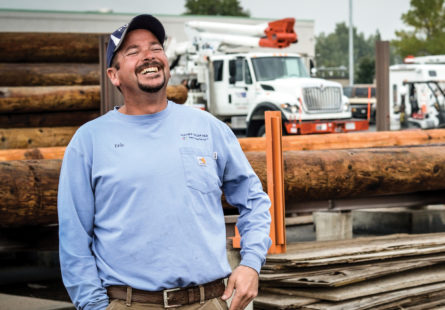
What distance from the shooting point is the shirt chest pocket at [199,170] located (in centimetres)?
242

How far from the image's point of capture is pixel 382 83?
31.7 ft

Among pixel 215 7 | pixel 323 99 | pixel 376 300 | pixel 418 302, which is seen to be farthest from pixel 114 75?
pixel 215 7

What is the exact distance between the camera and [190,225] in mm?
2391

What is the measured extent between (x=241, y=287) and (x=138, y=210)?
0.42 m

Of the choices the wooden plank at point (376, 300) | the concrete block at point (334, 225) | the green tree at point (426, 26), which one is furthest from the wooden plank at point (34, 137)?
the green tree at point (426, 26)

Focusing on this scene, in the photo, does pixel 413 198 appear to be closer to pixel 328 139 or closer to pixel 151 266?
pixel 328 139

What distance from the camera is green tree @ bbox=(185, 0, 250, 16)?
81375 mm

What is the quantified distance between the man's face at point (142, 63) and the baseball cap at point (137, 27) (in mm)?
19

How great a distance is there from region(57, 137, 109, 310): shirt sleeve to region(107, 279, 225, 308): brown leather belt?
5cm

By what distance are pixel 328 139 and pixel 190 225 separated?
589cm

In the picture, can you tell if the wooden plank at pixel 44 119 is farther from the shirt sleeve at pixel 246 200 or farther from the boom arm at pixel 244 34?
the boom arm at pixel 244 34

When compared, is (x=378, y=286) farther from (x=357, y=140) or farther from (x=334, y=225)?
(x=357, y=140)

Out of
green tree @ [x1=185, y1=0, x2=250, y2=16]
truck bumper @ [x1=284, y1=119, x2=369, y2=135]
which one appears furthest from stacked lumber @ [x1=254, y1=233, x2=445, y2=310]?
green tree @ [x1=185, y1=0, x2=250, y2=16]

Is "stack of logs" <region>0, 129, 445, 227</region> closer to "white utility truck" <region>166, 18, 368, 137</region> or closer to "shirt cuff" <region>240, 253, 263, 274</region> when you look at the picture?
"shirt cuff" <region>240, 253, 263, 274</region>
